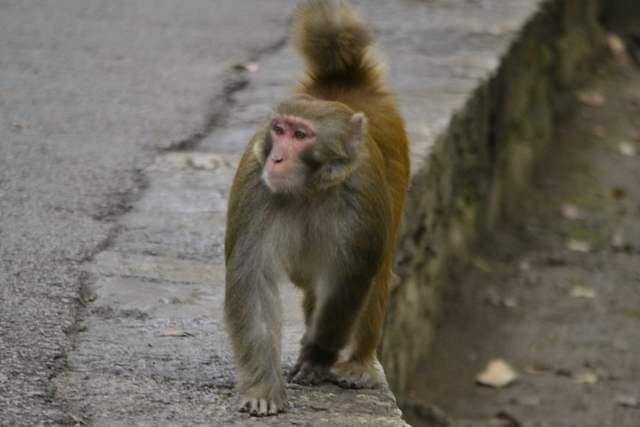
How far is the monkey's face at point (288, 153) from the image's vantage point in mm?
3414

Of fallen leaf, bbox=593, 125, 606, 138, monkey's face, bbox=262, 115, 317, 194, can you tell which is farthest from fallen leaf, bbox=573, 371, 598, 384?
fallen leaf, bbox=593, 125, 606, 138

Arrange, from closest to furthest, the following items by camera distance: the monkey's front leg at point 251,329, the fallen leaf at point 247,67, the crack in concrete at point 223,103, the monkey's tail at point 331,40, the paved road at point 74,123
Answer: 1. the monkey's front leg at point 251,329
2. the paved road at point 74,123
3. the monkey's tail at point 331,40
4. the crack in concrete at point 223,103
5. the fallen leaf at point 247,67

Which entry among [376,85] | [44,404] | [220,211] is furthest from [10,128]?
[44,404]

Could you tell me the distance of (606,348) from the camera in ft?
21.9

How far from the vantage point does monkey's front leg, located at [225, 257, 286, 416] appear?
3506 mm

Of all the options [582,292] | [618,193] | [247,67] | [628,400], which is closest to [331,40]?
[628,400]

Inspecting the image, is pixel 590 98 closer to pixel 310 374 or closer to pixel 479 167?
pixel 479 167

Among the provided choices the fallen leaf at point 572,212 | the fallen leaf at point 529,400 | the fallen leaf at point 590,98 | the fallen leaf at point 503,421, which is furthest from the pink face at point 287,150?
the fallen leaf at point 590,98

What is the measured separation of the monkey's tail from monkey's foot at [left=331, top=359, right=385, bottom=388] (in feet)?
2.97

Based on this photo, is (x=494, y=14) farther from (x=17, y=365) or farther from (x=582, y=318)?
(x=17, y=365)

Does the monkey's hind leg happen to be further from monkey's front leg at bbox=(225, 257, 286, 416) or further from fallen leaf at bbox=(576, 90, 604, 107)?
fallen leaf at bbox=(576, 90, 604, 107)

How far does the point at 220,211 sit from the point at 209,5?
3693 mm

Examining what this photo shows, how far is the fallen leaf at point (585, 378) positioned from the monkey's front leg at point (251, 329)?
3.12 metres

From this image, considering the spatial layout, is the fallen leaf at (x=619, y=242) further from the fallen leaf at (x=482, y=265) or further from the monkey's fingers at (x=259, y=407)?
the monkey's fingers at (x=259, y=407)
